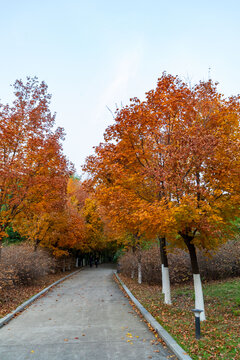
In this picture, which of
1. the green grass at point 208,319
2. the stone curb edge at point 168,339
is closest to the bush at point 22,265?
the green grass at point 208,319

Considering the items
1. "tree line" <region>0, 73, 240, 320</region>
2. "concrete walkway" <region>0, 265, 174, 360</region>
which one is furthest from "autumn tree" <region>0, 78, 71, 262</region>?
"concrete walkway" <region>0, 265, 174, 360</region>

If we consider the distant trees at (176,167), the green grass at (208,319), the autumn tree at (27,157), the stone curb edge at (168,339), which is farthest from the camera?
the autumn tree at (27,157)

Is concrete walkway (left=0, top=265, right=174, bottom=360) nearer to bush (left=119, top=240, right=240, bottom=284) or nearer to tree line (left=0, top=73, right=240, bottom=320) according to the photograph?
tree line (left=0, top=73, right=240, bottom=320)

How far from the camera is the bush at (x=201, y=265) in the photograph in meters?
13.4

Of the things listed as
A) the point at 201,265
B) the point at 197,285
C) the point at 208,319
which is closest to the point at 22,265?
the point at 201,265

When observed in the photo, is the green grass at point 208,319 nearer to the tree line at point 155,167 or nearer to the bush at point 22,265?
the tree line at point 155,167

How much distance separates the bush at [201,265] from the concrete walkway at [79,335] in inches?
172

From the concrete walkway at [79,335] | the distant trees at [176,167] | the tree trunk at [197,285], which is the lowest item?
the concrete walkway at [79,335]

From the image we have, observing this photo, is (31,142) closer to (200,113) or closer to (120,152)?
(120,152)

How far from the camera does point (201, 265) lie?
46.7 feet

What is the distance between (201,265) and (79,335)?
924 centimetres

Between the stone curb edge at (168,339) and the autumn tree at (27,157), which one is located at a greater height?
the autumn tree at (27,157)

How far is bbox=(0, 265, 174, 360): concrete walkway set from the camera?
17.8 feet

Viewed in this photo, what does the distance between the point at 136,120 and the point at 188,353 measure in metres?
7.16
